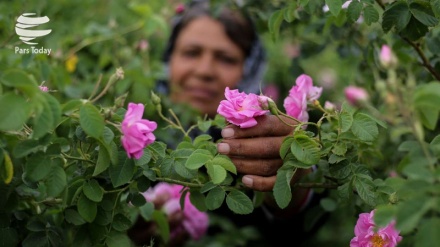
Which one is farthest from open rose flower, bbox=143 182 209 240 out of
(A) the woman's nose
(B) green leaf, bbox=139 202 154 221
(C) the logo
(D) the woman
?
(A) the woman's nose

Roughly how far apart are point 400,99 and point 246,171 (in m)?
0.44

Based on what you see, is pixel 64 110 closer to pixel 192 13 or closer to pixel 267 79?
pixel 192 13

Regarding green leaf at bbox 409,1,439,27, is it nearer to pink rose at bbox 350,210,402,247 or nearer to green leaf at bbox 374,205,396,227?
pink rose at bbox 350,210,402,247

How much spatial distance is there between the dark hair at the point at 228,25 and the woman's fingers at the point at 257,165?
1641mm

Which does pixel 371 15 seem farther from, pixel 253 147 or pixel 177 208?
pixel 177 208

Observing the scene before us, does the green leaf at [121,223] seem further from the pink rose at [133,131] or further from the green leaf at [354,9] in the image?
the green leaf at [354,9]

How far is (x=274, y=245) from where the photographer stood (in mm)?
2654

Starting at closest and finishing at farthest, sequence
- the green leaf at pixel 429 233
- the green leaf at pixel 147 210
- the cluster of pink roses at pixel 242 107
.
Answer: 1. the green leaf at pixel 429 233
2. the cluster of pink roses at pixel 242 107
3. the green leaf at pixel 147 210

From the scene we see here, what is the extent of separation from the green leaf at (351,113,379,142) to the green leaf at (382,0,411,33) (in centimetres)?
23

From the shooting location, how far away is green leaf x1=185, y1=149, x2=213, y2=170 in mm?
1061

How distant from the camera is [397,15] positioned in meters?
1.20

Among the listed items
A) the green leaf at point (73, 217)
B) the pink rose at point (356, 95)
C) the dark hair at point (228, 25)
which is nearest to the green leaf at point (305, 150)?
the pink rose at point (356, 95)

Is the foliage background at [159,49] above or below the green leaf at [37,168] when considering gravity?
below

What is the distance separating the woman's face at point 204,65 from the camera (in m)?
2.66
